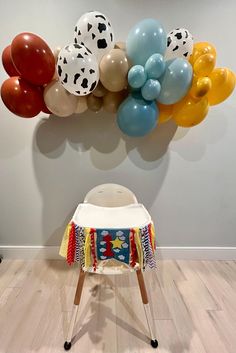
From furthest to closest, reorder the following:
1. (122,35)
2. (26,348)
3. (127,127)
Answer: (122,35) → (127,127) → (26,348)

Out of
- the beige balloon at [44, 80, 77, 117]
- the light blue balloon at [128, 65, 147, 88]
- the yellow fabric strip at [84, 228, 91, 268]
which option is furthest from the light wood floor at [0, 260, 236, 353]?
the light blue balloon at [128, 65, 147, 88]

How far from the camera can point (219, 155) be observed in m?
1.72

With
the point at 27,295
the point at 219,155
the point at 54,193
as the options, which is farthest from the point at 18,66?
the point at 219,155

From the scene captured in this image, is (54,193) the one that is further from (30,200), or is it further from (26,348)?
(26,348)

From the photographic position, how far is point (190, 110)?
131 centimetres

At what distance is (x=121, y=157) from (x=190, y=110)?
2.05 ft

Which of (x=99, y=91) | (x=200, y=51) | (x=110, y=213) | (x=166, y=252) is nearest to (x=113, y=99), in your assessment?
(x=99, y=91)

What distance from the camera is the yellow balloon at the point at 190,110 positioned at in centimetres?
130

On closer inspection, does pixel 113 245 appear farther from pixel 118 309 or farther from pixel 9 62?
pixel 9 62

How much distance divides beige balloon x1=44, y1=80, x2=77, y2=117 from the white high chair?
0.58m

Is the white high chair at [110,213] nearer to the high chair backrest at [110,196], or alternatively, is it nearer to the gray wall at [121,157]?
the high chair backrest at [110,196]

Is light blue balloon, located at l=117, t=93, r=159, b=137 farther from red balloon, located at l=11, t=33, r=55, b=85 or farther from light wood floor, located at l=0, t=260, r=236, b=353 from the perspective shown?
light wood floor, located at l=0, t=260, r=236, b=353

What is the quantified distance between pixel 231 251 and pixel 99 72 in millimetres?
1744

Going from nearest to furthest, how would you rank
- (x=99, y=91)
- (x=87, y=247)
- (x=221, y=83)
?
(x=87, y=247) → (x=221, y=83) → (x=99, y=91)
